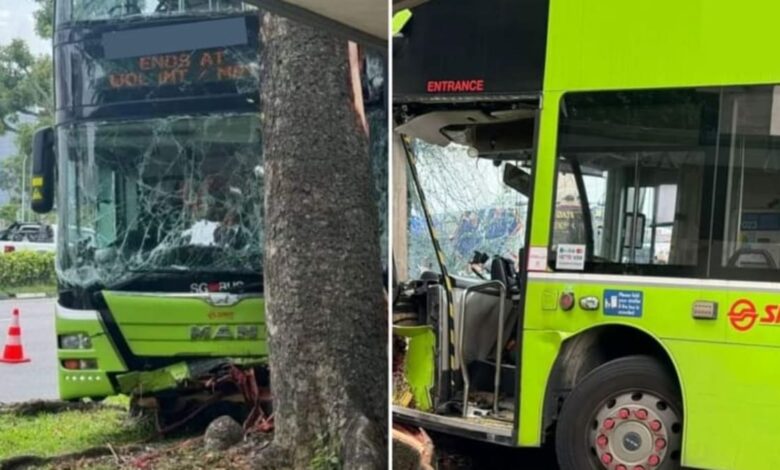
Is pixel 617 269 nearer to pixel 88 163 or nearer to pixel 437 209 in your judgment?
pixel 437 209

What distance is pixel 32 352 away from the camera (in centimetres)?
191

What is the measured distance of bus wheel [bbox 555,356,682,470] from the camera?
8.05 ft

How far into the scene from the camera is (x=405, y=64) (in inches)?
102

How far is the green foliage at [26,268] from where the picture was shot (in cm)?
193

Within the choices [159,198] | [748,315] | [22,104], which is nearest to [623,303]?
[748,315]

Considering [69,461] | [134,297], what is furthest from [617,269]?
[69,461]

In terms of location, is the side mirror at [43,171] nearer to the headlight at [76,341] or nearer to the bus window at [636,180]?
the headlight at [76,341]

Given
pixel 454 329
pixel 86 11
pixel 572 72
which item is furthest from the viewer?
pixel 454 329

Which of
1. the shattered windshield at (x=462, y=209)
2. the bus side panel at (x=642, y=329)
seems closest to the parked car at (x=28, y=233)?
the shattered windshield at (x=462, y=209)

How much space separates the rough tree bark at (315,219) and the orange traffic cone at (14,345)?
594 mm

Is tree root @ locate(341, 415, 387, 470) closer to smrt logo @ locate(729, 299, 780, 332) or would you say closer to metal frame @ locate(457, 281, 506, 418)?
metal frame @ locate(457, 281, 506, 418)

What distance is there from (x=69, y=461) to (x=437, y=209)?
1.55 meters

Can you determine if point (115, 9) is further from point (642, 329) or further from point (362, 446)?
point (642, 329)

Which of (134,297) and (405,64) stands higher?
(405,64)
